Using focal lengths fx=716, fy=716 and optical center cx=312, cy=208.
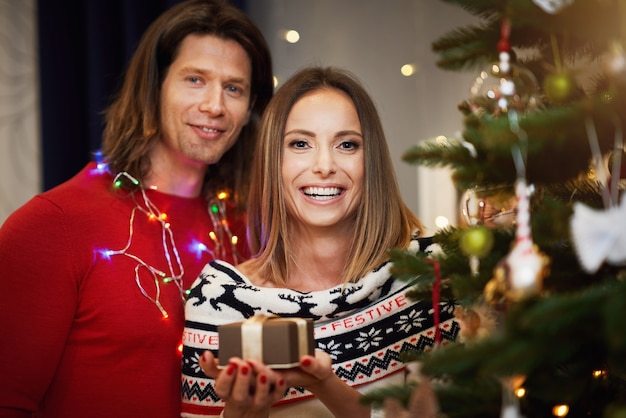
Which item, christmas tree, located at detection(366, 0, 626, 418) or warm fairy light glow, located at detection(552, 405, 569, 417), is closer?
christmas tree, located at detection(366, 0, 626, 418)

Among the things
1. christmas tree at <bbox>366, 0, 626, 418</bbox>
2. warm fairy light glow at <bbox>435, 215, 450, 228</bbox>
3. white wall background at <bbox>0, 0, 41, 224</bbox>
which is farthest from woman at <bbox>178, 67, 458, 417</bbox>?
white wall background at <bbox>0, 0, 41, 224</bbox>

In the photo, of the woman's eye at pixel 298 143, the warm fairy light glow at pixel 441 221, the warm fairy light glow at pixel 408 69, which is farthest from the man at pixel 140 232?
the warm fairy light glow at pixel 441 221

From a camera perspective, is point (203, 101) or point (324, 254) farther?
point (203, 101)

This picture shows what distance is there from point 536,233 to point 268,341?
54 centimetres

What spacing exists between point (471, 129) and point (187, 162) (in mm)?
1346

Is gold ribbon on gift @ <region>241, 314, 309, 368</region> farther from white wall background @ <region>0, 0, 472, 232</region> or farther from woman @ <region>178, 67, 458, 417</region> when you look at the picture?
white wall background @ <region>0, 0, 472, 232</region>

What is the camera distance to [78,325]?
71.8 inches

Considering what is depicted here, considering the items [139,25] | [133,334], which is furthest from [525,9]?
[139,25]

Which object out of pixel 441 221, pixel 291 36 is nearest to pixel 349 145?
pixel 441 221

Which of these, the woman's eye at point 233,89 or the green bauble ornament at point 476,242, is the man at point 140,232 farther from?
the green bauble ornament at point 476,242

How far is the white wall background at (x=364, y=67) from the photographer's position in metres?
2.74

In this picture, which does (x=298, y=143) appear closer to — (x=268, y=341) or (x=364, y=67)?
(x=268, y=341)

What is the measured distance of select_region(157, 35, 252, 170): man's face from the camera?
2.07 metres

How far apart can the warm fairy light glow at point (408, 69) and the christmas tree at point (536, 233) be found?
1.83 meters
